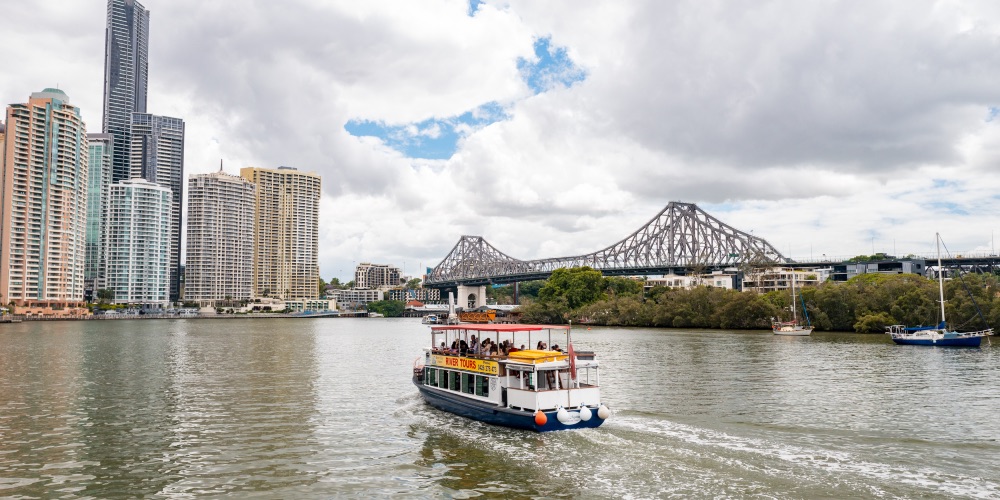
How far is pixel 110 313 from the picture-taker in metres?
190

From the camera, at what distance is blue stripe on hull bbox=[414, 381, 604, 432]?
24.2m

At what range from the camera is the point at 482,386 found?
2738cm

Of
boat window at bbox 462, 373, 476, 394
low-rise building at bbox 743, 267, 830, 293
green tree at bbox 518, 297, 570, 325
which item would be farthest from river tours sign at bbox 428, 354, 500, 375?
low-rise building at bbox 743, 267, 830, 293

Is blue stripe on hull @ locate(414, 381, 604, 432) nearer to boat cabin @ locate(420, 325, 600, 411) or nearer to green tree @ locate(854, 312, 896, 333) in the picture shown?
boat cabin @ locate(420, 325, 600, 411)

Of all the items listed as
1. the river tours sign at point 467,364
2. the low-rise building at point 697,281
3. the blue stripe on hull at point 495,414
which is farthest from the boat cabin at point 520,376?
the low-rise building at point 697,281

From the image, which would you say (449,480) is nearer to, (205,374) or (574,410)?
(574,410)

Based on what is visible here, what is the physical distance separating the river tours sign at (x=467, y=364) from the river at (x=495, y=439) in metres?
2.03

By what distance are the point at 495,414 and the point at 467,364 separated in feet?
10.8

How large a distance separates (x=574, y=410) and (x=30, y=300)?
177286mm

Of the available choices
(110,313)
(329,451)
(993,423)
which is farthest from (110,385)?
(110,313)

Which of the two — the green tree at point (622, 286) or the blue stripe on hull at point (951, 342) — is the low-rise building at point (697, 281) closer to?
the green tree at point (622, 286)

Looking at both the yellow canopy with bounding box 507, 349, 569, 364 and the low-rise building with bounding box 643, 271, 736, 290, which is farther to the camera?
the low-rise building with bounding box 643, 271, 736, 290

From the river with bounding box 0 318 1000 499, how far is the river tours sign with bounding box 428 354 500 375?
6.66ft

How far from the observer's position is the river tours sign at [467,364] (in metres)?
26.7
